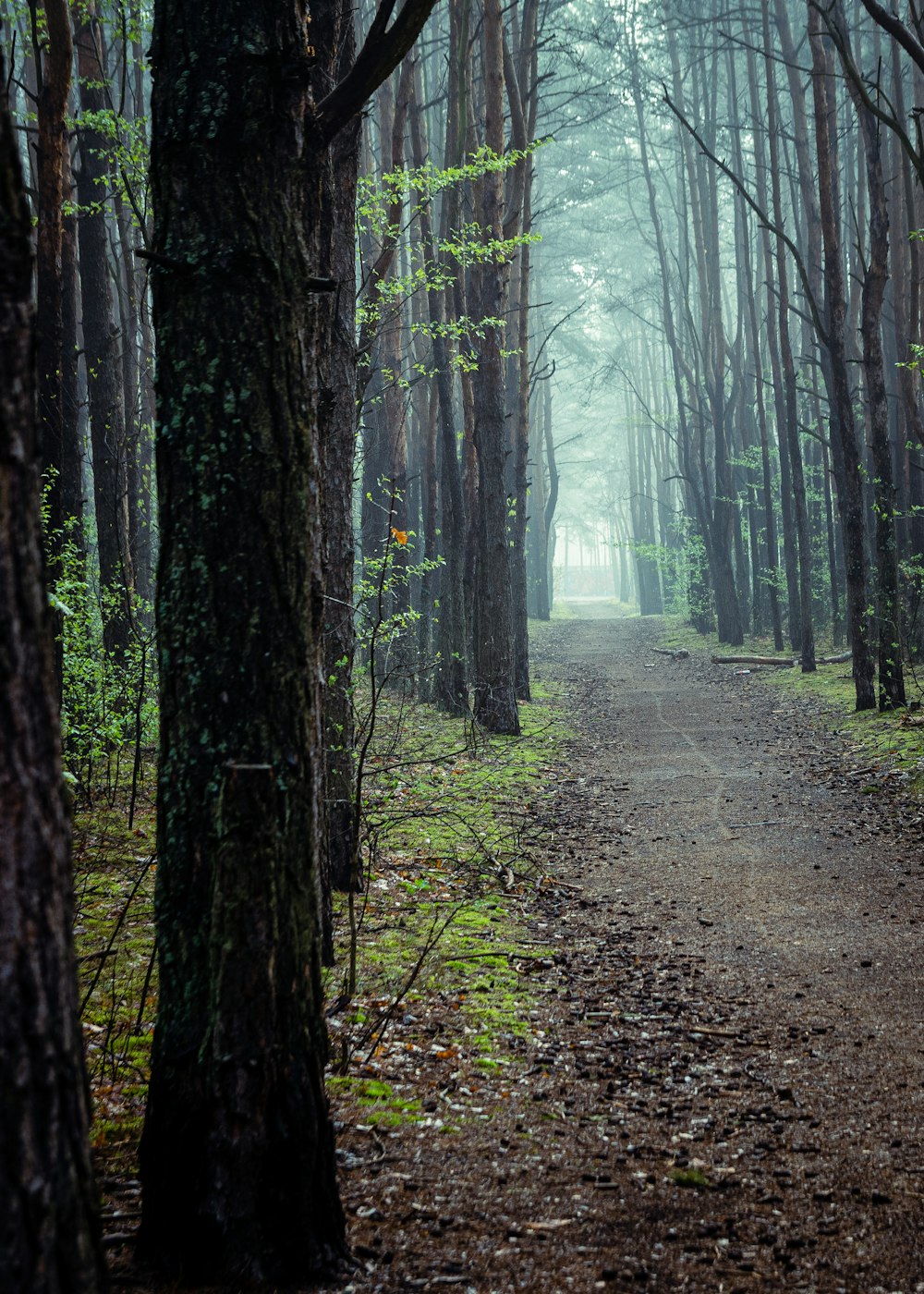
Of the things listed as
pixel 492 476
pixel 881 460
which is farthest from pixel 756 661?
pixel 492 476

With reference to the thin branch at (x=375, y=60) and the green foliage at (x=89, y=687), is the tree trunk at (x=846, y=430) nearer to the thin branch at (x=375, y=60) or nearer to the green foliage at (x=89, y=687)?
the green foliage at (x=89, y=687)

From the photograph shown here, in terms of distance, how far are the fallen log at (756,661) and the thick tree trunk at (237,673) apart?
19199mm

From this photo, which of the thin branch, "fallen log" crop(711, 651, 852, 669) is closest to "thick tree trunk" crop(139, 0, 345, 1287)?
the thin branch

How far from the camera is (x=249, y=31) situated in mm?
2887

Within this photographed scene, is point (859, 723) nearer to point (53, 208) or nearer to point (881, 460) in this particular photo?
point (881, 460)

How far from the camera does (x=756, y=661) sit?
71.5 feet

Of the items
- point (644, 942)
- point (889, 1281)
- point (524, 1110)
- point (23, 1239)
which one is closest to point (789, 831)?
point (644, 942)

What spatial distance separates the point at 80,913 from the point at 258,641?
12.5 ft

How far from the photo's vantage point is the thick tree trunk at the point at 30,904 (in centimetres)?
162

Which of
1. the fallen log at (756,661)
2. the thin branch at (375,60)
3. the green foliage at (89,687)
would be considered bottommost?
the fallen log at (756,661)

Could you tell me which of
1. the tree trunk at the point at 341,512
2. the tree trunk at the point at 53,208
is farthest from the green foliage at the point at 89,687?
the tree trunk at the point at 341,512

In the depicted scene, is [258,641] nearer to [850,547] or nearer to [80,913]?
[80,913]

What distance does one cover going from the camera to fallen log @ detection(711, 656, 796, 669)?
68.9 feet

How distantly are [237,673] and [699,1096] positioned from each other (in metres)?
2.53
